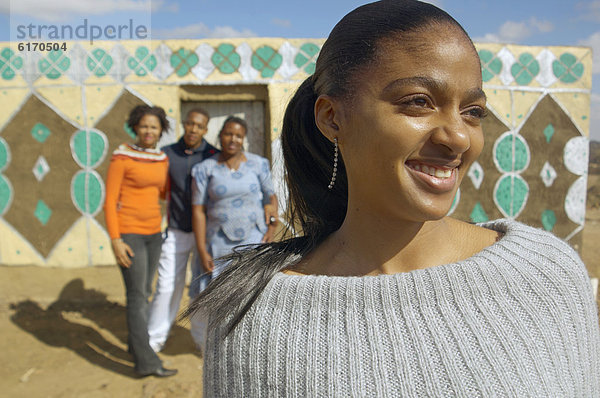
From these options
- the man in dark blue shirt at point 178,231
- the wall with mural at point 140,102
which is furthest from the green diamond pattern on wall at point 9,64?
the man in dark blue shirt at point 178,231

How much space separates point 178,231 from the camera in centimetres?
389

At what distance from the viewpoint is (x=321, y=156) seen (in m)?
1.46

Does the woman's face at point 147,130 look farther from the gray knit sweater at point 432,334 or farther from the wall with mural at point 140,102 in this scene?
the gray knit sweater at point 432,334

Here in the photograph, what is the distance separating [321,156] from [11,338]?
14.2ft

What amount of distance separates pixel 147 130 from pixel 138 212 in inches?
24.1

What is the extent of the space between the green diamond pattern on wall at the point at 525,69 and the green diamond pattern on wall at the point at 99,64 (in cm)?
435

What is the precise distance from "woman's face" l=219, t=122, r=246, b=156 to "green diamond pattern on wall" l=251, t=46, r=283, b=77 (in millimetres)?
1801

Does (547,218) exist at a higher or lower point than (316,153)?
lower

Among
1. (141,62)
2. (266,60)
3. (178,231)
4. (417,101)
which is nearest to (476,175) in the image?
(266,60)

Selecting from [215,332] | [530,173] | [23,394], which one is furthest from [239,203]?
[530,173]

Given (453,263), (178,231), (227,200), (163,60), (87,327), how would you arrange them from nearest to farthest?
(453,263) < (227,200) < (178,231) < (87,327) < (163,60)

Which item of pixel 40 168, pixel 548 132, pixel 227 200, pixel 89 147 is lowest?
pixel 227 200

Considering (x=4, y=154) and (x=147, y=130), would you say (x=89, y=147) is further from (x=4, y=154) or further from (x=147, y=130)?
(x=147, y=130)

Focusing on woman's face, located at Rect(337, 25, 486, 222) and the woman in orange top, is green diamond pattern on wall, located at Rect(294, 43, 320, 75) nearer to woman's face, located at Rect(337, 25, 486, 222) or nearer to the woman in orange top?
the woman in orange top
